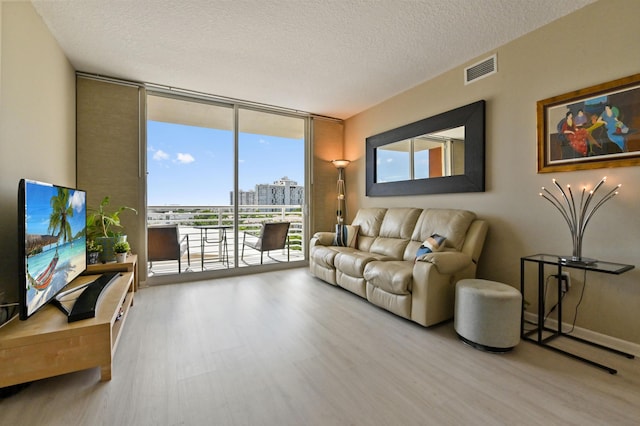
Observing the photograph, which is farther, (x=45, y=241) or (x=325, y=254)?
(x=325, y=254)

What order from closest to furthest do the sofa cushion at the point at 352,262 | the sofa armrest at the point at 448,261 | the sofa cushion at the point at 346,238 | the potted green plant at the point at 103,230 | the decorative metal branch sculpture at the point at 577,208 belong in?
the decorative metal branch sculpture at the point at 577,208 → the sofa armrest at the point at 448,261 → the potted green plant at the point at 103,230 → the sofa cushion at the point at 352,262 → the sofa cushion at the point at 346,238

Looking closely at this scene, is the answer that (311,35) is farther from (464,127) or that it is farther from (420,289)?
(420,289)

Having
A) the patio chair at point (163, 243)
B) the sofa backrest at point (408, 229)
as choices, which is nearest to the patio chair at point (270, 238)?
→ the patio chair at point (163, 243)

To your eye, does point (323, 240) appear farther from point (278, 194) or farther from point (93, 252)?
point (93, 252)

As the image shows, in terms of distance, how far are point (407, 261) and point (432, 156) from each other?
133 cm

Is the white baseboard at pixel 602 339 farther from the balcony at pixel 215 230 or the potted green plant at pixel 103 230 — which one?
the potted green plant at pixel 103 230

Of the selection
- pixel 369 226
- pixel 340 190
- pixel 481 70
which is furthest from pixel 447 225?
pixel 340 190

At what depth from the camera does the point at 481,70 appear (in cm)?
283

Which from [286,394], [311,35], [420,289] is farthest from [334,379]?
[311,35]

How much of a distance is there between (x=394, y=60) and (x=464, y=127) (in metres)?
1.04

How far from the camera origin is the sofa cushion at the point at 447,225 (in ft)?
8.95

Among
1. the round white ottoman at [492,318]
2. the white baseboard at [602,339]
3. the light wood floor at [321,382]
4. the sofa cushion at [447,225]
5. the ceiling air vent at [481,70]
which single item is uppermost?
the ceiling air vent at [481,70]

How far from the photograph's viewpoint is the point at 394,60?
2955mm

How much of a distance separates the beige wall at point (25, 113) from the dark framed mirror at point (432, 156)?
3685 millimetres
